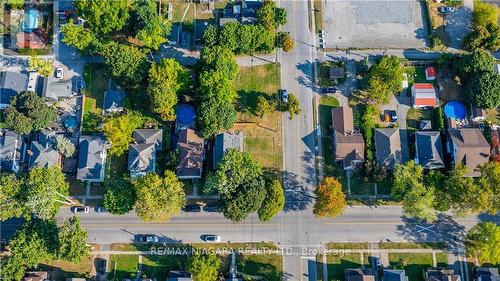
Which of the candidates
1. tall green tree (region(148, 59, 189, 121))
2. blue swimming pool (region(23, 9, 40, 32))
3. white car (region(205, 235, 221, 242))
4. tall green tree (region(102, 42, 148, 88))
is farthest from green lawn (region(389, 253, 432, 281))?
blue swimming pool (region(23, 9, 40, 32))

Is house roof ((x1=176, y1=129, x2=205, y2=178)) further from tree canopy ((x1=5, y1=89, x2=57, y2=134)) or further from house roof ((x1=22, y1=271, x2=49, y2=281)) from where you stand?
house roof ((x1=22, y1=271, x2=49, y2=281))

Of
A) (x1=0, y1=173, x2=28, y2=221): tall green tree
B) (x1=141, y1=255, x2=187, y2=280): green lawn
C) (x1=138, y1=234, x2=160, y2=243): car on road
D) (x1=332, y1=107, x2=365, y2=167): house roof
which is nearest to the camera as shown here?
(x1=0, y1=173, x2=28, y2=221): tall green tree

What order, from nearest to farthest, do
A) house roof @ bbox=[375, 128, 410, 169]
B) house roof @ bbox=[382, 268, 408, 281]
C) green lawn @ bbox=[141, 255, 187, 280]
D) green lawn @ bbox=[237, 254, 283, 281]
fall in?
house roof @ bbox=[382, 268, 408, 281] < green lawn @ bbox=[237, 254, 283, 281] < green lawn @ bbox=[141, 255, 187, 280] < house roof @ bbox=[375, 128, 410, 169]

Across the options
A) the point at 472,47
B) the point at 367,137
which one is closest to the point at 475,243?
the point at 367,137

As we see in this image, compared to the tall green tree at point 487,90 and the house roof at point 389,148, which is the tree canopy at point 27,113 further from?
the tall green tree at point 487,90

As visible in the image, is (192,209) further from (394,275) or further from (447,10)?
(447,10)

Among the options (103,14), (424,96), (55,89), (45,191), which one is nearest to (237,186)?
(45,191)

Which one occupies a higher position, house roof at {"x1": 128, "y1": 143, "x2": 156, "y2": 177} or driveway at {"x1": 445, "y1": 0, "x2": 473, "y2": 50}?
driveway at {"x1": 445, "y1": 0, "x2": 473, "y2": 50}
